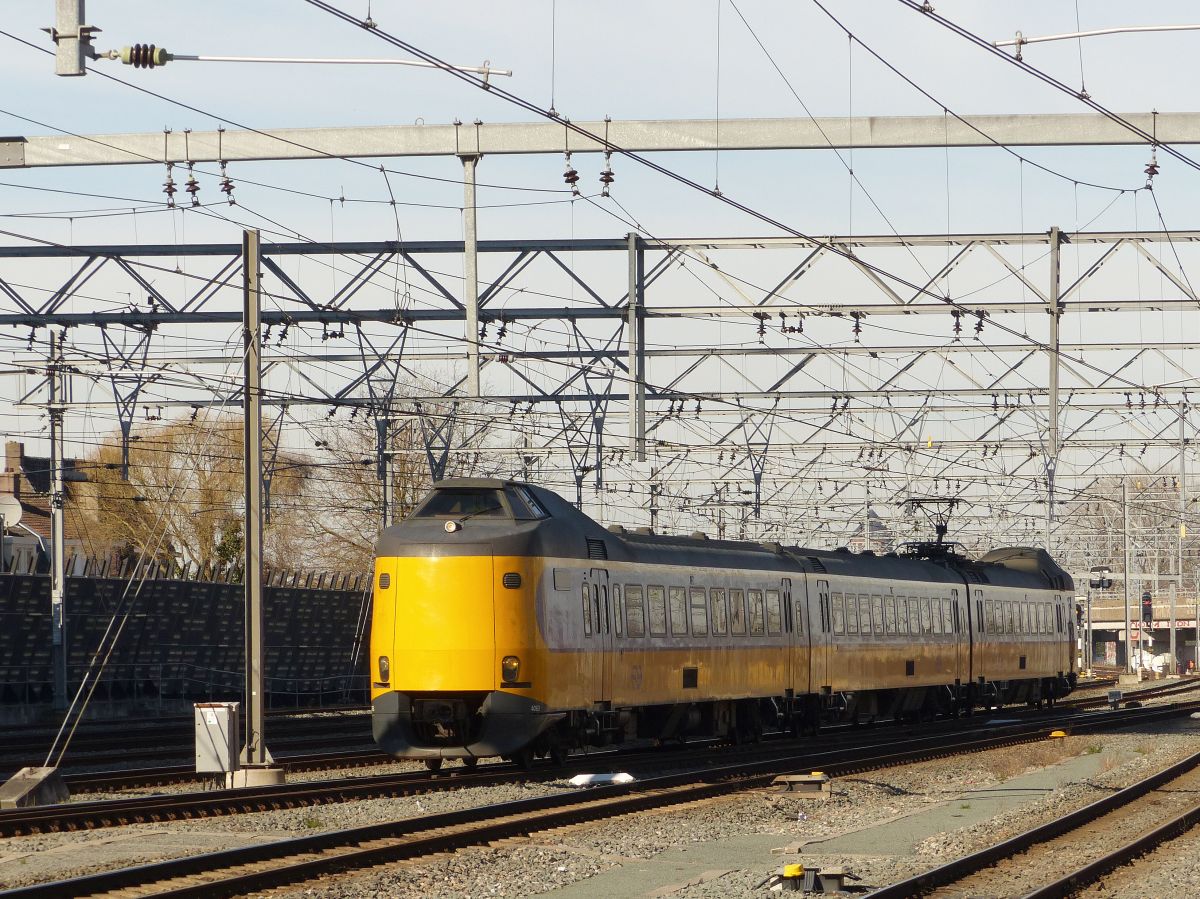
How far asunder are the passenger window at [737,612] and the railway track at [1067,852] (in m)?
7.29

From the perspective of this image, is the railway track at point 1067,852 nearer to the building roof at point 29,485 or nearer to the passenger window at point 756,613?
the passenger window at point 756,613

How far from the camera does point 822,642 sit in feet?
98.8

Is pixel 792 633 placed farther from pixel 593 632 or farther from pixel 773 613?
pixel 593 632

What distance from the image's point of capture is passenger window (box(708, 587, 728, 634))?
25750mm

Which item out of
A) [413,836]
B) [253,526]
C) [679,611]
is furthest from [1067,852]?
[253,526]

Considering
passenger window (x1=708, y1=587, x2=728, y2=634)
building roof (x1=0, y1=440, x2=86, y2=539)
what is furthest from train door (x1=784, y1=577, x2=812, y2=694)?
building roof (x1=0, y1=440, x2=86, y2=539)

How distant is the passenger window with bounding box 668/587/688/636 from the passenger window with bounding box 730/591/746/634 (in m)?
1.77

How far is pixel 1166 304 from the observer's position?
Answer: 109ft

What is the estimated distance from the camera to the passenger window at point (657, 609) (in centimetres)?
2377

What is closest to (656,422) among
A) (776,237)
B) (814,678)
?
(776,237)

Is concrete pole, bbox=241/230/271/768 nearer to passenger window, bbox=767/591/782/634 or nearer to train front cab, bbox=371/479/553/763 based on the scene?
train front cab, bbox=371/479/553/763

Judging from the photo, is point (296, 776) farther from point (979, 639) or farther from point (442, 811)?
point (979, 639)

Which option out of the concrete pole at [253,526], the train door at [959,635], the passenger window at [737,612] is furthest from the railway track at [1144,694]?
the concrete pole at [253,526]

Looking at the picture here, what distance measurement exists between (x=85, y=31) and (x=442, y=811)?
8136mm
